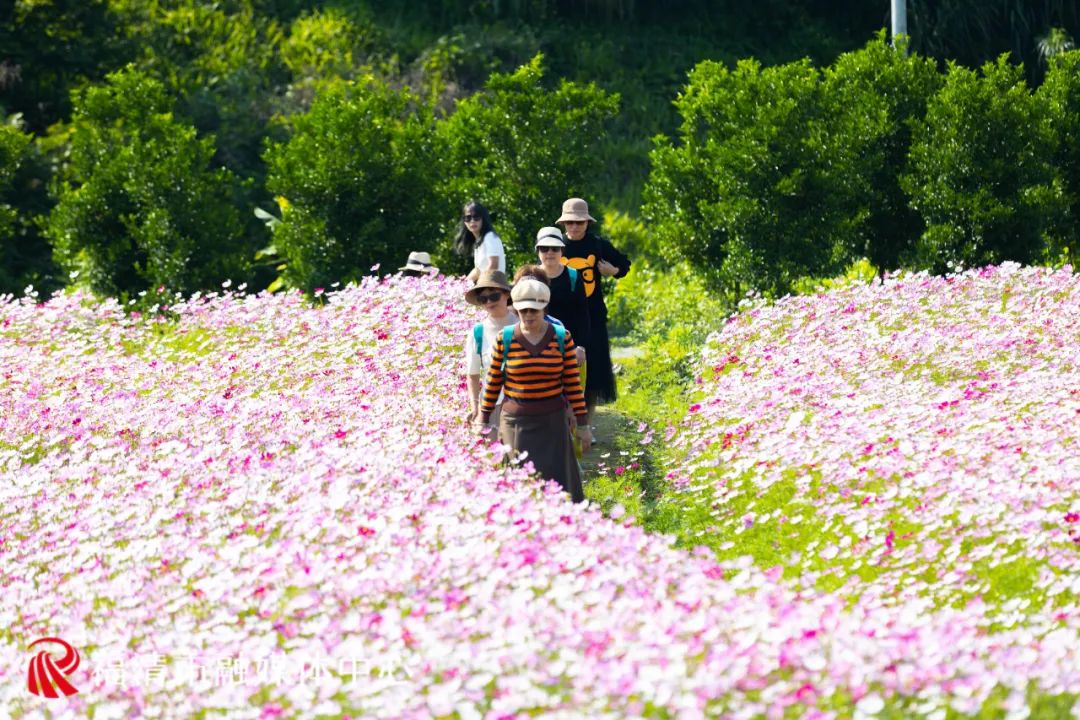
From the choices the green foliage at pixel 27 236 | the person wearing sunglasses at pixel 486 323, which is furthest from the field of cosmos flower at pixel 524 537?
the green foliage at pixel 27 236

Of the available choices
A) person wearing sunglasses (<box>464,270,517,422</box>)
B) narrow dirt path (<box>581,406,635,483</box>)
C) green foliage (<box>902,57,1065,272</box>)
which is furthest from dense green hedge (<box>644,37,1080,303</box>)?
person wearing sunglasses (<box>464,270,517,422</box>)

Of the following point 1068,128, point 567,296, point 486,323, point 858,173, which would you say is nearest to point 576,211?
point 567,296

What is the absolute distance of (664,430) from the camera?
35.4ft

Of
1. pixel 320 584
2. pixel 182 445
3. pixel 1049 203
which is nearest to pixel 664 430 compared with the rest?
pixel 182 445

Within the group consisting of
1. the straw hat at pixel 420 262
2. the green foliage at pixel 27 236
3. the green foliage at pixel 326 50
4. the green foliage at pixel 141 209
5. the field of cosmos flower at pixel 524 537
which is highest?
the green foliage at pixel 326 50

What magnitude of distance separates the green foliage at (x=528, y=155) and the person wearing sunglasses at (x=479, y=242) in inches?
178

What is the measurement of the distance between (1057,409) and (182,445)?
16.5 feet

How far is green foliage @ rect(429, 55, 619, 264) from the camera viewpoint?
15.3 m

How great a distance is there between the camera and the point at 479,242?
10.2 metres

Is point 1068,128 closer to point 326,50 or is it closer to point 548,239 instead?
point 548,239

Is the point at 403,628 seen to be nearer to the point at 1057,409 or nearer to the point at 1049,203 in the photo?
the point at 1057,409

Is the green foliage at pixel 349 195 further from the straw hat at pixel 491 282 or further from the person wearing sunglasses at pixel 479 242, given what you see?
the straw hat at pixel 491 282

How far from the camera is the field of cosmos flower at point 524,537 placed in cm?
464

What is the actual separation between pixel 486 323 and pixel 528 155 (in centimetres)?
746
